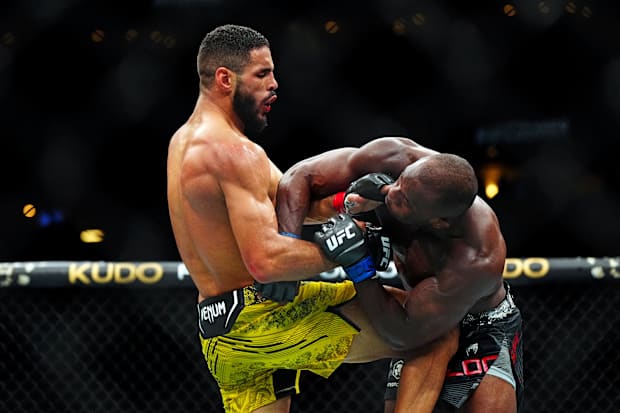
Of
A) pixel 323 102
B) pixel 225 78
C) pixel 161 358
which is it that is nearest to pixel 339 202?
pixel 225 78

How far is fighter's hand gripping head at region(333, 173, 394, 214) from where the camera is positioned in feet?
6.08

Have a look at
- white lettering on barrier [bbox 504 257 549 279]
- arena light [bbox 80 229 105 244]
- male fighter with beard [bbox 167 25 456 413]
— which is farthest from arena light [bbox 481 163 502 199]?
male fighter with beard [bbox 167 25 456 413]

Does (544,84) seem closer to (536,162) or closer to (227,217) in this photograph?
(536,162)

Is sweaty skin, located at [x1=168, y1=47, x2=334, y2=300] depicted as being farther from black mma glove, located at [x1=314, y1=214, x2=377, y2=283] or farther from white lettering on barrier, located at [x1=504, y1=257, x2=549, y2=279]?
white lettering on barrier, located at [x1=504, y1=257, x2=549, y2=279]

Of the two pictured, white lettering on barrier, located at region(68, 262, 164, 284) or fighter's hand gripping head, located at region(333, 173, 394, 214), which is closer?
fighter's hand gripping head, located at region(333, 173, 394, 214)

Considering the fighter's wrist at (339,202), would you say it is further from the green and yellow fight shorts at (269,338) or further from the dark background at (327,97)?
the dark background at (327,97)

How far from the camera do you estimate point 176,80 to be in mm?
3893

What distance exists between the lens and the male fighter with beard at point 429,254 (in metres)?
1.81

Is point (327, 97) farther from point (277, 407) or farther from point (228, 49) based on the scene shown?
point (277, 407)

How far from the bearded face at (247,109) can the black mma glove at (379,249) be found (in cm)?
37

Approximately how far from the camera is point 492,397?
1986mm

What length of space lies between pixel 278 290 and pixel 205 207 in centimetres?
24

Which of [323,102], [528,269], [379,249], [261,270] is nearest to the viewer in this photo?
[261,270]

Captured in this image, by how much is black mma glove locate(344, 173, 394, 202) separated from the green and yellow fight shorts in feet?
0.80
